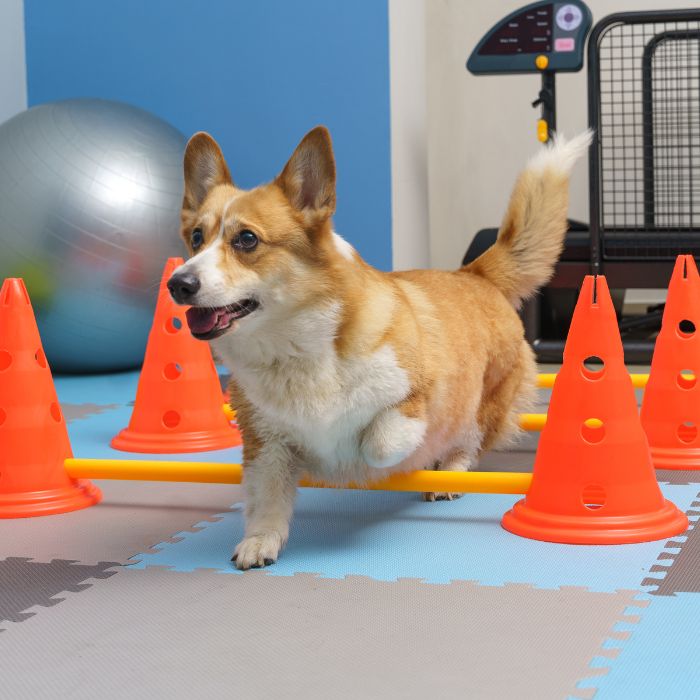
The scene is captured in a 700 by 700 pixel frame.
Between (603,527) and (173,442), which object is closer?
(603,527)

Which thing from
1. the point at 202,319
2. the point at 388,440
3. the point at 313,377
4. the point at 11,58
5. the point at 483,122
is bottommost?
the point at 388,440

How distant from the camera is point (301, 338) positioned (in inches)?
80.9

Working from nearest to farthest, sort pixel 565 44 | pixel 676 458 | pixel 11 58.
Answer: pixel 676 458
pixel 565 44
pixel 11 58

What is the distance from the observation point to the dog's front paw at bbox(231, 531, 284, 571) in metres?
2.02

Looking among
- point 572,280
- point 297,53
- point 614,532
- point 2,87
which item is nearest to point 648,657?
point 614,532

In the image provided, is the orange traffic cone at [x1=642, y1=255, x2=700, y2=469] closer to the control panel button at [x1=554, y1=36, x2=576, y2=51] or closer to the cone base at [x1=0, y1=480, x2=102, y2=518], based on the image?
the cone base at [x1=0, y1=480, x2=102, y2=518]

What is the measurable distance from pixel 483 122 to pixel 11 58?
2810mm

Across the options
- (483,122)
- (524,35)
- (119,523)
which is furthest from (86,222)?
(483,122)

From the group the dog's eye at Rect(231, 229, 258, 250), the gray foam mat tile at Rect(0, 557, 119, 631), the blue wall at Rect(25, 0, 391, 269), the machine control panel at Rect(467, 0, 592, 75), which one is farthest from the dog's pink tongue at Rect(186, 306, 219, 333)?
the blue wall at Rect(25, 0, 391, 269)

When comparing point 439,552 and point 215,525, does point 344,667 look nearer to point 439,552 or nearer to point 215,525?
point 439,552

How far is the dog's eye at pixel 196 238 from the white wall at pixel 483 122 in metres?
3.96

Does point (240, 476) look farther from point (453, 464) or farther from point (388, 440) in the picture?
point (453, 464)

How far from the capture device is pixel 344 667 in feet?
5.05

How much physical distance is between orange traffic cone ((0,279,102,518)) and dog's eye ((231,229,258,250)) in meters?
0.76
